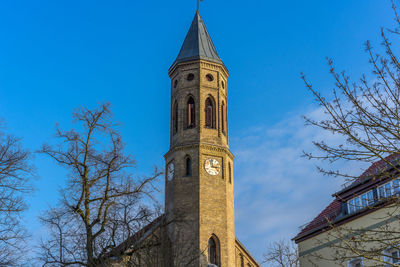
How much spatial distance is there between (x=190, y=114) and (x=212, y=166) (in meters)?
4.27

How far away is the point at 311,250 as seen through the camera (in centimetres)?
2441

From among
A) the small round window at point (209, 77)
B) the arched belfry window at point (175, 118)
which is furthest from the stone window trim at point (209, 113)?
the arched belfry window at point (175, 118)

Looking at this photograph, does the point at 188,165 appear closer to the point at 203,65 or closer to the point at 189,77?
the point at 189,77

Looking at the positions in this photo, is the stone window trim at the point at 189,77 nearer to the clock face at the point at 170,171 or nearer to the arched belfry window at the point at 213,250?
the clock face at the point at 170,171

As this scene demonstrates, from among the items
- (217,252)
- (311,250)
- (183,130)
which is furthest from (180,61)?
(311,250)

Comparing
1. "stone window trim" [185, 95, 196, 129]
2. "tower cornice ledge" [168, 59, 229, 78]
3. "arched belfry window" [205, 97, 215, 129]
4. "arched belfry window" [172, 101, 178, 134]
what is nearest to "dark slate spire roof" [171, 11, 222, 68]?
"tower cornice ledge" [168, 59, 229, 78]

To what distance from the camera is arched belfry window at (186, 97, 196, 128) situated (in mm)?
36906

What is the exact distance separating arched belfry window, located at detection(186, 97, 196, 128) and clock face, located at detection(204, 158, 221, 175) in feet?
9.36

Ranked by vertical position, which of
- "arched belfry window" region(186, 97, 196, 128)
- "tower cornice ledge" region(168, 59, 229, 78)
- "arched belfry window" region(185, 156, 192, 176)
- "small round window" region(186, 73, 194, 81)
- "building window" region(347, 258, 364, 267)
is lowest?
"building window" region(347, 258, 364, 267)

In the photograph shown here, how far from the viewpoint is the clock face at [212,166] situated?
35.1 m

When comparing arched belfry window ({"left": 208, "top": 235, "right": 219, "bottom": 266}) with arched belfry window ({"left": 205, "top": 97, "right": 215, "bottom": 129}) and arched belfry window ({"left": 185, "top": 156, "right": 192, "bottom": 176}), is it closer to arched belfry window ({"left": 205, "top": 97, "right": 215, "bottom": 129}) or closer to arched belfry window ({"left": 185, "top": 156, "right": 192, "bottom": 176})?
arched belfry window ({"left": 185, "top": 156, "right": 192, "bottom": 176})

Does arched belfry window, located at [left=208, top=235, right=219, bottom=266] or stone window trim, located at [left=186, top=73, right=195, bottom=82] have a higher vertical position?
stone window trim, located at [left=186, top=73, right=195, bottom=82]

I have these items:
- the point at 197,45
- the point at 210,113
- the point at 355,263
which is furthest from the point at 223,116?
the point at 355,263

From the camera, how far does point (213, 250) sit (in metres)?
33.5
